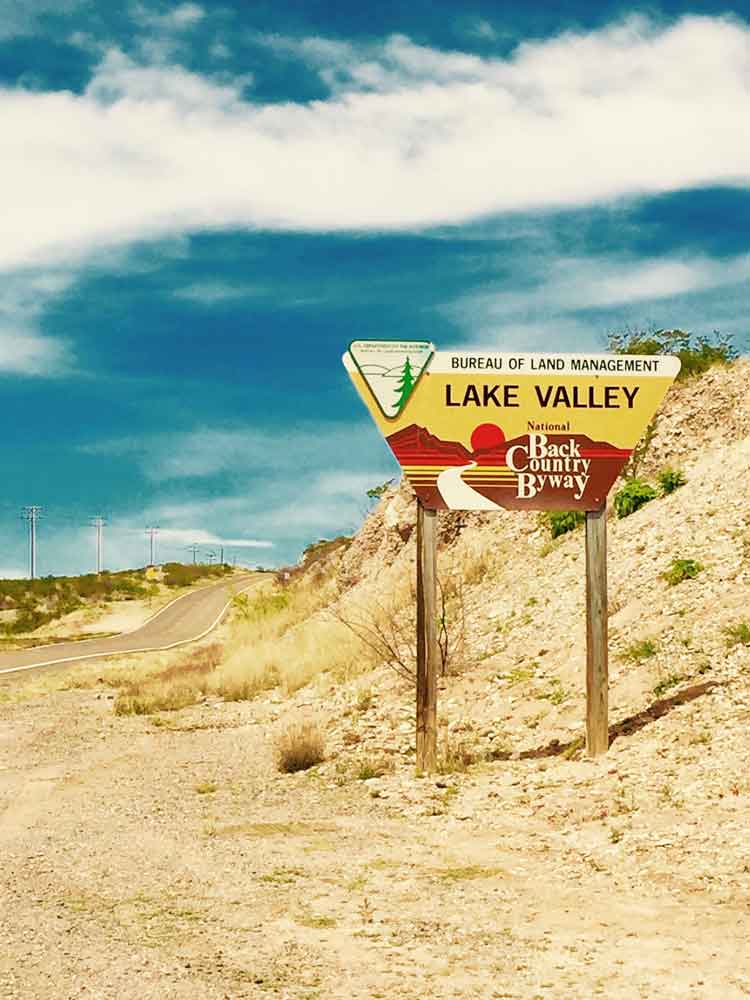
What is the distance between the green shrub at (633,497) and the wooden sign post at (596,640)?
366 inches

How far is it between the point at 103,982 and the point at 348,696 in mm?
12059

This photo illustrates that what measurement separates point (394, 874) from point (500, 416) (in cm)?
541

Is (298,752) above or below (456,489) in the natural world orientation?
below

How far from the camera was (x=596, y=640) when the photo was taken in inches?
471

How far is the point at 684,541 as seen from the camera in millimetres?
17109

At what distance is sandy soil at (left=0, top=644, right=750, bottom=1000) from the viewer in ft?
20.3

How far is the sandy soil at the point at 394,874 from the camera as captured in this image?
20.3 ft

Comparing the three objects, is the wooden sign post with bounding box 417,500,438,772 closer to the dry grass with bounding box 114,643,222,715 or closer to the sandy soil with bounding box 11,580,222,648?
the dry grass with bounding box 114,643,222,715

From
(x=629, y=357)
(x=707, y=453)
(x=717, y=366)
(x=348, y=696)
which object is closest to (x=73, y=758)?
(x=348, y=696)

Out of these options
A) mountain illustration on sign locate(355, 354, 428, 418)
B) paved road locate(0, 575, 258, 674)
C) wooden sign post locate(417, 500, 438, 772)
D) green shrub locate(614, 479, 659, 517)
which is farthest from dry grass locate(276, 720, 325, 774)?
paved road locate(0, 575, 258, 674)

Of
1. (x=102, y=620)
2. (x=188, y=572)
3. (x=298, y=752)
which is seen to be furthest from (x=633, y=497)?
(x=188, y=572)

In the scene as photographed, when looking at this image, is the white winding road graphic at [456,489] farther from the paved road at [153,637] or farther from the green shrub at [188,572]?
the green shrub at [188,572]

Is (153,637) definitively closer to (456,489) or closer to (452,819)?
(456,489)

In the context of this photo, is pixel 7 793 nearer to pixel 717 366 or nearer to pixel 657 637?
pixel 657 637
